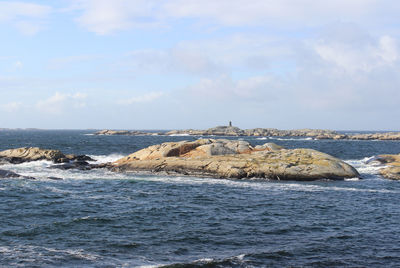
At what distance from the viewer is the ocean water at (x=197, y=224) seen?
1510 cm

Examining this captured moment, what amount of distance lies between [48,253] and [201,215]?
9650 mm

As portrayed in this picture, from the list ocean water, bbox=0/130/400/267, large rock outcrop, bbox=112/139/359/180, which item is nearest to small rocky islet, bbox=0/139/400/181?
large rock outcrop, bbox=112/139/359/180

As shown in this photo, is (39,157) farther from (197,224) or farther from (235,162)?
(197,224)

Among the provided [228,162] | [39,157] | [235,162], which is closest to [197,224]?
[235,162]

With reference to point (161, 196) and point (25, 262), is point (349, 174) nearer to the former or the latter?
point (161, 196)

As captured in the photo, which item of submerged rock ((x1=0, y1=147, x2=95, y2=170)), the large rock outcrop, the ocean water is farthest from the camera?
submerged rock ((x1=0, y1=147, x2=95, y2=170))

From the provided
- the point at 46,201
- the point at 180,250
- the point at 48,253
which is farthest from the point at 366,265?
the point at 46,201

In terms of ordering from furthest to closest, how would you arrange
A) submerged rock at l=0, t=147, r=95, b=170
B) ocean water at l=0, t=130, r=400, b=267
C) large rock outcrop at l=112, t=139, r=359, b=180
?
1. submerged rock at l=0, t=147, r=95, b=170
2. large rock outcrop at l=112, t=139, r=359, b=180
3. ocean water at l=0, t=130, r=400, b=267

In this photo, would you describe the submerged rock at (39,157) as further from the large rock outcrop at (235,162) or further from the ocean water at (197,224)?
the ocean water at (197,224)

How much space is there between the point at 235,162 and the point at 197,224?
1998 centimetres

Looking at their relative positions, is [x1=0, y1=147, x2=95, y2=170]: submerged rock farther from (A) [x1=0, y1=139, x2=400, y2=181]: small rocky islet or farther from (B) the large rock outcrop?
(B) the large rock outcrop

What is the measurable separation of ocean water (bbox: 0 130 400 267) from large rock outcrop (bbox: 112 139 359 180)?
3559 mm

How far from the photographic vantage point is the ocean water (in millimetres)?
15102

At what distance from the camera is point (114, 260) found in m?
14.6
